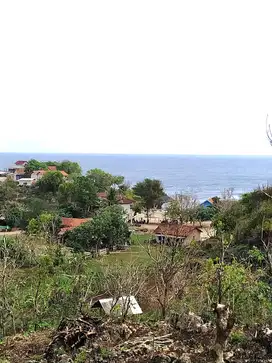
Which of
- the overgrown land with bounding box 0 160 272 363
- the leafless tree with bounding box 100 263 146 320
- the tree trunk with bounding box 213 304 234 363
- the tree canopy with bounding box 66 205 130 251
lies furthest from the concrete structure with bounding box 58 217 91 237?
the tree trunk with bounding box 213 304 234 363

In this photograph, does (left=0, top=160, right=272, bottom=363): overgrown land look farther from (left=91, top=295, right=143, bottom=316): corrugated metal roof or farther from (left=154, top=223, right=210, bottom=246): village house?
(left=154, top=223, right=210, bottom=246): village house

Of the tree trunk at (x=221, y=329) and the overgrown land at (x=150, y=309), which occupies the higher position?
the tree trunk at (x=221, y=329)

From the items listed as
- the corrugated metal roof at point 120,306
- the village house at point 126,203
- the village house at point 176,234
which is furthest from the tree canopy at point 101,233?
the corrugated metal roof at point 120,306

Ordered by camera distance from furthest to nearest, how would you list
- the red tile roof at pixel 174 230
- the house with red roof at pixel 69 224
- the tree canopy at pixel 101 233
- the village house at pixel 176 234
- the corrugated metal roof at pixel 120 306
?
the house with red roof at pixel 69 224 → the tree canopy at pixel 101 233 → the red tile roof at pixel 174 230 → the village house at pixel 176 234 → the corrugated metal roof at pixel 120 306

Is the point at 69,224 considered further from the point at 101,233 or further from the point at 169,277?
the point at 169,277

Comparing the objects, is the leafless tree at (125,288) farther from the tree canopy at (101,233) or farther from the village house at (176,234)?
the tree canopy at (101,233)

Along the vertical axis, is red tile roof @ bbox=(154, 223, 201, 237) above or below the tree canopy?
above

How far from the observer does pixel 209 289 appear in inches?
314

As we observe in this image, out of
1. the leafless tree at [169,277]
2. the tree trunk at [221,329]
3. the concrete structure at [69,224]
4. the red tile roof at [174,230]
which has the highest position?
the tree trunk at [221,329]

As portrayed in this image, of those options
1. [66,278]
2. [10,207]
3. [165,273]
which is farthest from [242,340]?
[10,207]

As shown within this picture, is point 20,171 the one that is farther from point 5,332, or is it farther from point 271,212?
point 5,332

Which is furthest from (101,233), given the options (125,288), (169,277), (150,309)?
(125,288)

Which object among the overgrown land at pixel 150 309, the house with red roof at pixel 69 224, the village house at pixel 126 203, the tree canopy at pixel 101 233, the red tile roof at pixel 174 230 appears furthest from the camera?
the village house at pixel 126 203

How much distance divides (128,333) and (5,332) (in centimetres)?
319
